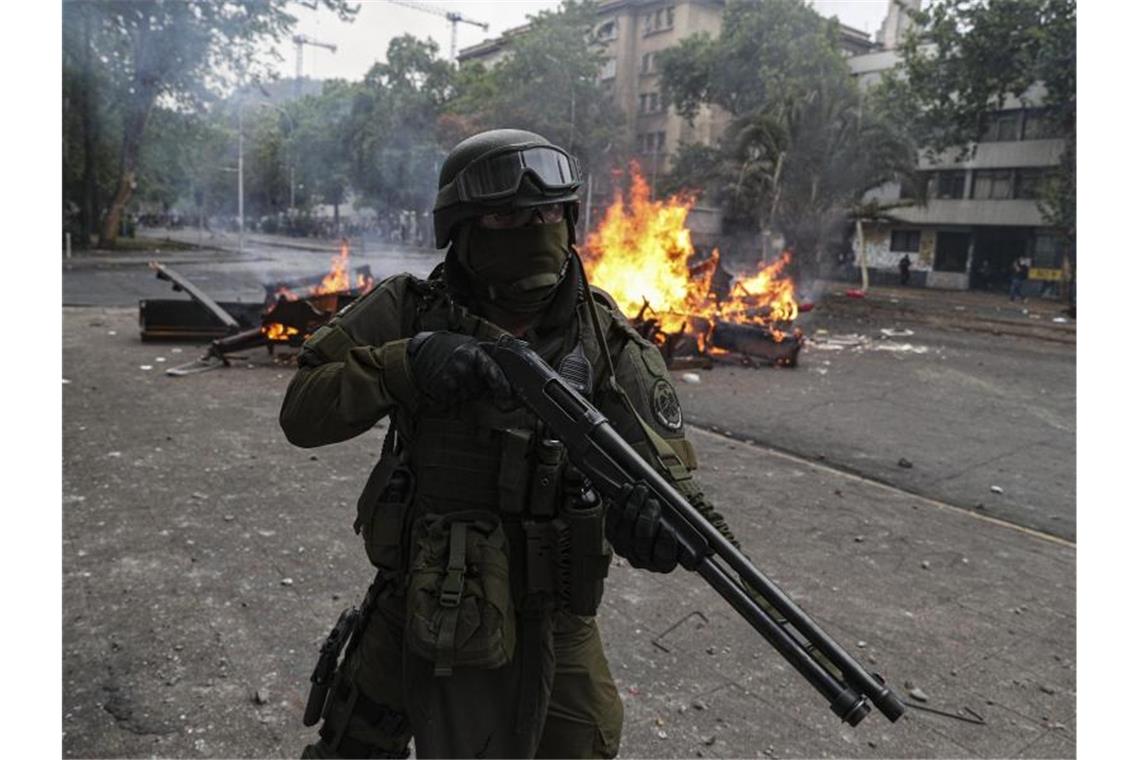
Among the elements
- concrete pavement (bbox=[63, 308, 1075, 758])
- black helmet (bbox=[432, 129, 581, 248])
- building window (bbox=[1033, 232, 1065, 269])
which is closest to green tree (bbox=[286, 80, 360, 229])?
concrete pavement (bbox=[63, 308, 1075, 758])

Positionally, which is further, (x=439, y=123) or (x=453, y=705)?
(x=439, y=123)

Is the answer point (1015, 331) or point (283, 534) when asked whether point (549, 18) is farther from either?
point (1015, 331)

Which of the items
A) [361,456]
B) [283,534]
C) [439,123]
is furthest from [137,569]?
[439,123]

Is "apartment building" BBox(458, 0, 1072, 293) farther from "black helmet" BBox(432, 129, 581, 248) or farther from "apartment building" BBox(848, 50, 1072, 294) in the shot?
"black helmet" BBox(432, 129, 581, 248)

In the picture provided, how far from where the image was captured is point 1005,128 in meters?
31.3

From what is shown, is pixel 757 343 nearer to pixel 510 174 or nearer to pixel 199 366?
pixel 199 366

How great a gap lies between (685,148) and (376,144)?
1019 centimetres

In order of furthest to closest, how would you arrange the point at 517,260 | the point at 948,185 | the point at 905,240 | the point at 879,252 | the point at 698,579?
the point at 879,252 → the point at 905,240 → the point at 948,185 → the point at 698,579 → the point at 517,260

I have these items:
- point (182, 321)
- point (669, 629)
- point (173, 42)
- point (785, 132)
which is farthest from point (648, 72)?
point (669, 629)

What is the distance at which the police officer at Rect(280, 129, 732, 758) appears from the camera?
1.82 meters

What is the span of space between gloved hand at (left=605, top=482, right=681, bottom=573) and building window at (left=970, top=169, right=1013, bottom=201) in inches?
1398

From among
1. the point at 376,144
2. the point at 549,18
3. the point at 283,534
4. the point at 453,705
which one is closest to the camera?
the point at 453,705

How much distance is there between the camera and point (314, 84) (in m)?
22.7

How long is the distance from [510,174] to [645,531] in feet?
3.05
